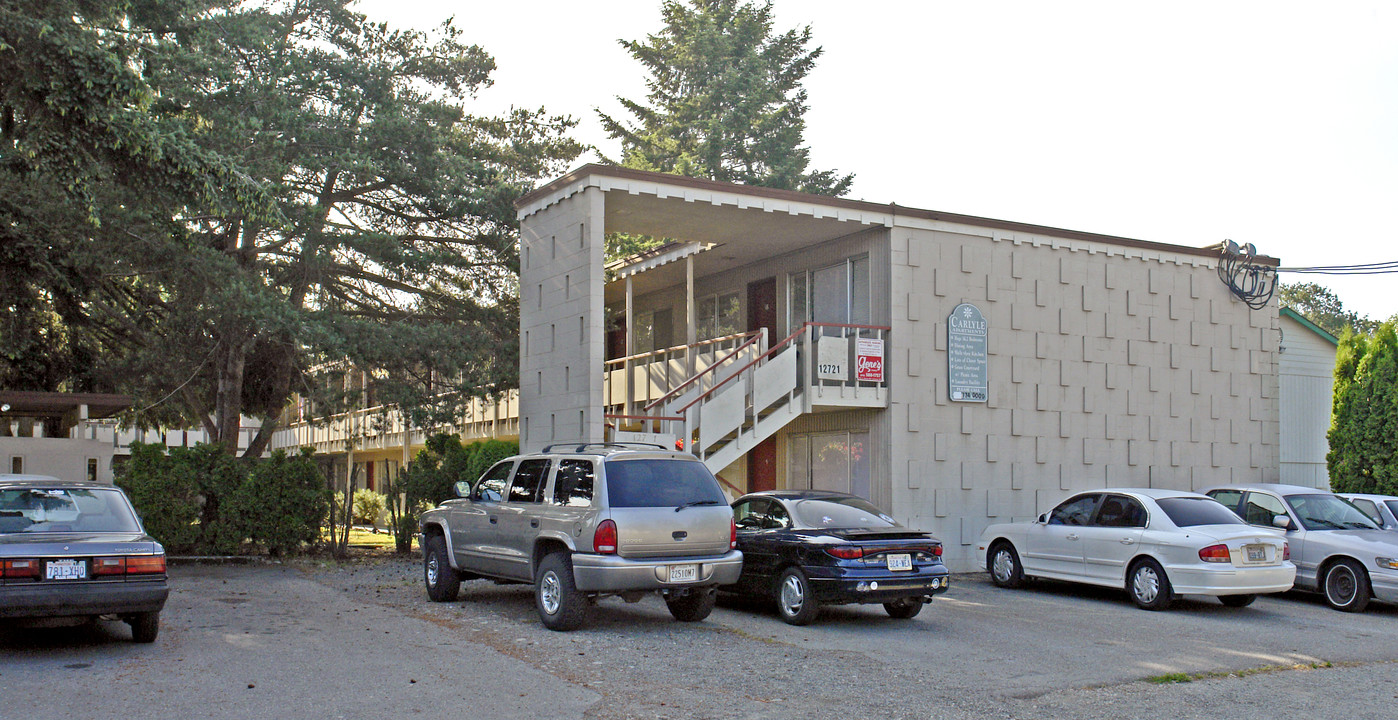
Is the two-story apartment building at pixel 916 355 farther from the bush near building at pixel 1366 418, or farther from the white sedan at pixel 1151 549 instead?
the white sedan at pixel 1151 549

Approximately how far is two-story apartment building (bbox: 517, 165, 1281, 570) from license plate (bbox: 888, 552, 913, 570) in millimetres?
5209

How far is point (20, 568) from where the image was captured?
8.86 meters

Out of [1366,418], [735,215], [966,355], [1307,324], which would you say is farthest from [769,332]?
[1307,324]

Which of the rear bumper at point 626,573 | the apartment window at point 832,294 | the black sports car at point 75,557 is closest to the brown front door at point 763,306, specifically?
the apartment window at point 832,294

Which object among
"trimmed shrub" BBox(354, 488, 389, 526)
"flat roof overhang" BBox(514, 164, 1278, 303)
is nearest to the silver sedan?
"flat roof overhang" BBox(514, 164, 1278, 303)

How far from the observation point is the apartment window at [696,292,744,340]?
23062 mm

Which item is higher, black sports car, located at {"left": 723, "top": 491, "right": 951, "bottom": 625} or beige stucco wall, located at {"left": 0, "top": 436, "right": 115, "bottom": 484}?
beige stucco wall, located at {"left": 0, "top": 436, "right": 115, "bottom": 484}

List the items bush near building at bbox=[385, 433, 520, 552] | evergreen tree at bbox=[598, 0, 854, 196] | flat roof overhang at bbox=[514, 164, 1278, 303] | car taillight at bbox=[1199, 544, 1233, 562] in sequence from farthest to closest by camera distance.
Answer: evergreen tree at bbox=[598, 0, 854, 196], bush near building at bbox=[385, 433, 520, 552], flat roof overhang at bbox=[514, 164, 1278, 303], car taillight at bbox=[1199, 544, 1233, 562]

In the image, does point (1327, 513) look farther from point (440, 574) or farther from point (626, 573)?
point (440, 574)

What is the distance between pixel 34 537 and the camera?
365 inches

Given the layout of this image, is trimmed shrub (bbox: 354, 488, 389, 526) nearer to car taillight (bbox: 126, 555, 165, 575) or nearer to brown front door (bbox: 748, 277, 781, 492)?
brown front door (bbox: 748, 277, 781, 492)

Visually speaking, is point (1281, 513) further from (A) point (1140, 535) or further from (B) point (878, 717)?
(B) point (878, 717)

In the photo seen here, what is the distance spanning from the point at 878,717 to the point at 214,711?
4353 mm

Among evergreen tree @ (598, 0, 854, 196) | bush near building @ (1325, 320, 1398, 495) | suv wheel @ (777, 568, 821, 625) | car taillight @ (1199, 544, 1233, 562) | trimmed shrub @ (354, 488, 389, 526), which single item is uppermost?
evergreen tree @ (598, 0, 854, 196)
